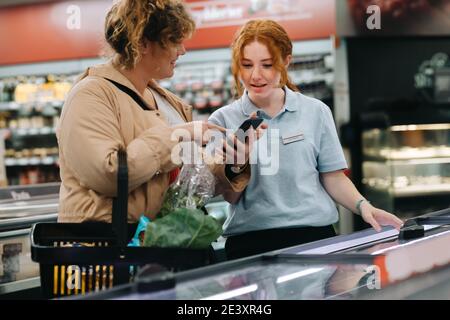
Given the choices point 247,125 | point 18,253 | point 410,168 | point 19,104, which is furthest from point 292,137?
point 19,104

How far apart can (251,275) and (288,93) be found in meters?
1.16

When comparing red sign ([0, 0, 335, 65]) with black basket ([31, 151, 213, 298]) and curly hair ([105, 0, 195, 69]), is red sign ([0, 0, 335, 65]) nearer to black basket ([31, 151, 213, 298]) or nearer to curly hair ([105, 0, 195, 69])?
curly hair ([105, 0, 195, 69])

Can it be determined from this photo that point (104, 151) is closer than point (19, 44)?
Yes

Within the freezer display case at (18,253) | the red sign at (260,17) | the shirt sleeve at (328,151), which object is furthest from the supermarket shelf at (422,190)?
the shirt sleeve at (328,151)

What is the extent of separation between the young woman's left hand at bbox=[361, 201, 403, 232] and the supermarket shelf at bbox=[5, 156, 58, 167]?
7756 millimetres

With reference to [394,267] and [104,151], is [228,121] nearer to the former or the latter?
[104,151]

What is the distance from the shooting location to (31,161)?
32.8ft

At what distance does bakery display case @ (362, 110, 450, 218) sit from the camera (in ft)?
26.7

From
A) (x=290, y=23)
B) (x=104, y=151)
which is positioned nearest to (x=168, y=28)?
(x=104, y=151)

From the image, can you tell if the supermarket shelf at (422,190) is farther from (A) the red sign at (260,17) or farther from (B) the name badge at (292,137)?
(B) the name badge at (292,137)

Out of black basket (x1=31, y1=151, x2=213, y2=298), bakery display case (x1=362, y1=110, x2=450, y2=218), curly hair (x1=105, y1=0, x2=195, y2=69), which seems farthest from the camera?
bakery display case (x1=362, y1=110, x2=450, y2=218)

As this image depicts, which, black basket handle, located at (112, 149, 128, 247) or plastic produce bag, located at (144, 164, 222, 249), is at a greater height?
black basket handle, located at (112, 149, 128, 247)

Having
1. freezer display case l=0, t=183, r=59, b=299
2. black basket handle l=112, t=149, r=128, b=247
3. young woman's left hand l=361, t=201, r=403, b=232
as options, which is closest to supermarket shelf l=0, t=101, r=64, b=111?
freezer display case l=0, t=183, r=59, b=299
